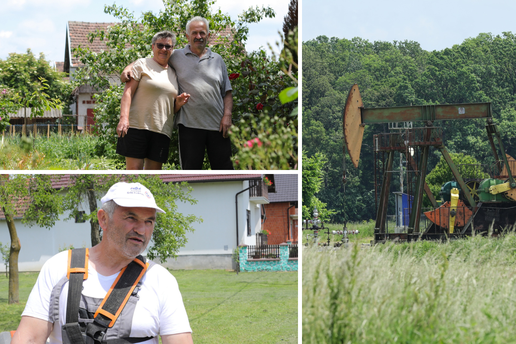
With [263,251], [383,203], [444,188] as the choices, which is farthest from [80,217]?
[444,188]

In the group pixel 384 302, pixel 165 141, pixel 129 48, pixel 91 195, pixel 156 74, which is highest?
pixel 129 48

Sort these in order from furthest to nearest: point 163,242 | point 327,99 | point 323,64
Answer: point 323,64, point 327,99, point 163,242

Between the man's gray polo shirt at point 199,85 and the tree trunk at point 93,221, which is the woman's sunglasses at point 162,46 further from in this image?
the tree trunk at point 93,221

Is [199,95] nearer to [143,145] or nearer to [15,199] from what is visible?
[143,145]

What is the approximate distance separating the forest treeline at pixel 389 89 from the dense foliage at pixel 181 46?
3967cm

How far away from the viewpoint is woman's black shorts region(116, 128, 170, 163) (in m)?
4.04

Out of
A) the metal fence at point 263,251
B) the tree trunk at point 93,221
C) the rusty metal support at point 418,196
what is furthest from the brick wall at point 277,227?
the rusty metal support at point 418,196

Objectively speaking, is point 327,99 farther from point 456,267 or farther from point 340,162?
point 456,267

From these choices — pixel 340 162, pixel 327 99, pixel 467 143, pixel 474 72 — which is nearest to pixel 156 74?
pixel 340 162

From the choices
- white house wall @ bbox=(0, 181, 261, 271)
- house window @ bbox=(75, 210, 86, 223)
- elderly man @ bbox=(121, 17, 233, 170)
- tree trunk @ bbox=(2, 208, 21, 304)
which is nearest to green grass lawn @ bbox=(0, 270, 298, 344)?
tree trunk @ bbox=(2, 208, 21, 304)

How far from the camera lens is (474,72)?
57219 mm

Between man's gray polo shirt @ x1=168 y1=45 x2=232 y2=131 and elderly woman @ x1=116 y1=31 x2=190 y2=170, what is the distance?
0.06m

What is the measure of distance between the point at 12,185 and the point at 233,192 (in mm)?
2390

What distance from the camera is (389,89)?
58312 mm
